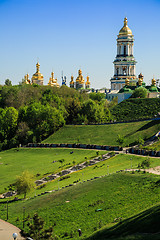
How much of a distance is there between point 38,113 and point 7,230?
182 feet

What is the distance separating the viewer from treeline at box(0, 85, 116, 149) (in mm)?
90625

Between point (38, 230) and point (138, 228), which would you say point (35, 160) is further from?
point (138, 228)

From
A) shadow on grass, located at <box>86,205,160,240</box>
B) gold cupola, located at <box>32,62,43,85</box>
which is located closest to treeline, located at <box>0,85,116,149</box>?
gold cupola, located at <box>32,62,43,85</box>

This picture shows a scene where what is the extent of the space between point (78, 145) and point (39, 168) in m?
13.4

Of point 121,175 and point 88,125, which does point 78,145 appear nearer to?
point 88,125

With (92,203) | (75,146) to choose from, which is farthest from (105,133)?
(92,203)

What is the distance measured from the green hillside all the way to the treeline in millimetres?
2831

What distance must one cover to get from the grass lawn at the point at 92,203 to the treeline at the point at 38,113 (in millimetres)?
Result: 42028

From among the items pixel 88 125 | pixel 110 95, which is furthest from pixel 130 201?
pixel 110 95

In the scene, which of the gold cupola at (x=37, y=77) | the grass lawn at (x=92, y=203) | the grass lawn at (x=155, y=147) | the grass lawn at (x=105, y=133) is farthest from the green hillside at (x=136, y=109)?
the gold cupola at (x=37, y=77)

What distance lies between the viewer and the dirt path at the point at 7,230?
37.5 m

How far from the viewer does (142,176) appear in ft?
150

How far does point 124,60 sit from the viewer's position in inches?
5827

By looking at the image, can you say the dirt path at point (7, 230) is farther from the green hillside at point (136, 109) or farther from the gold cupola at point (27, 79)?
the gold cupola at point (27, 79)
